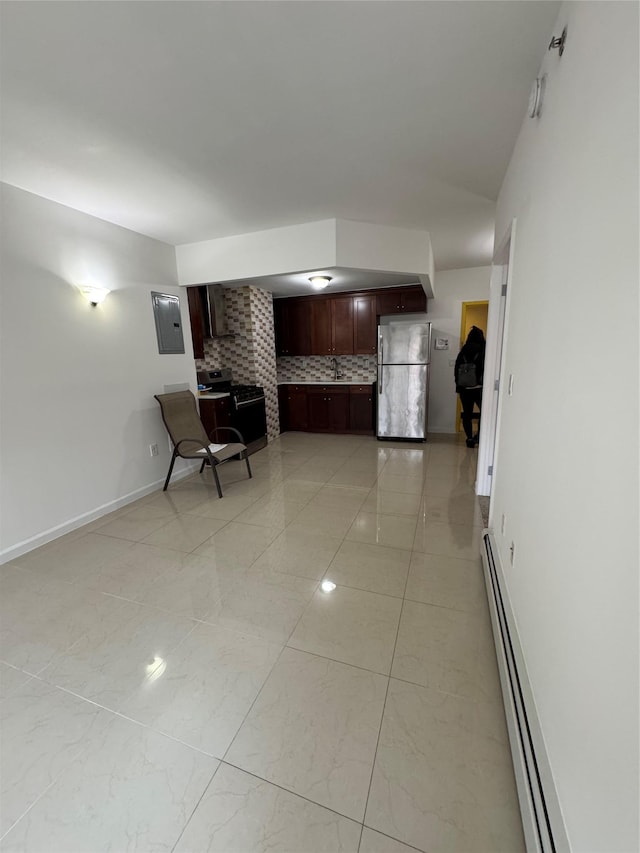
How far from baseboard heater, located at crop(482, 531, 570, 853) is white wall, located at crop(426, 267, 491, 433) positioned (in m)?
4.11

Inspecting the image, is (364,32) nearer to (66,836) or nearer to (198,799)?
(198,799)

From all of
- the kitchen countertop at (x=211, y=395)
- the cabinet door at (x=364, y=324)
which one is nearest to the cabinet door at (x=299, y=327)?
the cabinet door at (x=364, y=324)

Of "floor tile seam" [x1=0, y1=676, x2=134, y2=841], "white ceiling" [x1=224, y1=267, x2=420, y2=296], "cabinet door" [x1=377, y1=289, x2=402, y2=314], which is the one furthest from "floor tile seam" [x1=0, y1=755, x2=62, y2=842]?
"cabinet door" [x1=377, y1=289, x2=402, y2=314]

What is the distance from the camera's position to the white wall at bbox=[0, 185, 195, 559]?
238 centimetres

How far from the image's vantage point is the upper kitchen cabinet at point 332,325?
527cm

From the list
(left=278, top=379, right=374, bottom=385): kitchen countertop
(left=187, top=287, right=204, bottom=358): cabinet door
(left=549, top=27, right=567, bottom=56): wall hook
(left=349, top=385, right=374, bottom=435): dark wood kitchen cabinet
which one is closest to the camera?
(left=549, top=27, right=567, bottom=56): wall hook

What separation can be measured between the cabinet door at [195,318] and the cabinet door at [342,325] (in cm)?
207

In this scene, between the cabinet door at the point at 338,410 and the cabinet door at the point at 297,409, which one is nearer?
the cabinet door at the point at 338,410

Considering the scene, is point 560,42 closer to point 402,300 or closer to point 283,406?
point 402,300

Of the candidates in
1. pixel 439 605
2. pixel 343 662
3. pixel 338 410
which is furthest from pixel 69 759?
pixel 338 410

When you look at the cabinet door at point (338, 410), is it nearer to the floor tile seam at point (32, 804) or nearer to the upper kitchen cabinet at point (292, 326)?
the upper kitchen cabinet at point (292, 326)

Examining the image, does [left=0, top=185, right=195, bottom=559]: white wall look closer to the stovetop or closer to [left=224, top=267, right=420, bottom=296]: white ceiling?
the stovetop

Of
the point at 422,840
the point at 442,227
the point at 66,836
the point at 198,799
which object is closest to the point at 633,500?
the point at 422,840

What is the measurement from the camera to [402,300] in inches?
195
